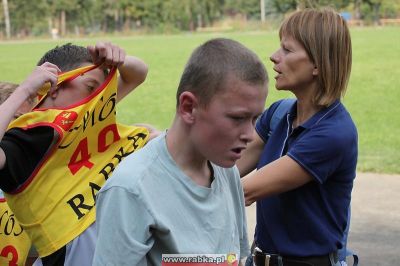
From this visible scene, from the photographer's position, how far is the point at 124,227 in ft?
6.35

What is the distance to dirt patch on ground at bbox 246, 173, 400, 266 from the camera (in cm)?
578

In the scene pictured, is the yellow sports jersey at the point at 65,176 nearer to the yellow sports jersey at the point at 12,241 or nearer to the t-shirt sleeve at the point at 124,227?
the yellow sports jersey at the point at 12,241

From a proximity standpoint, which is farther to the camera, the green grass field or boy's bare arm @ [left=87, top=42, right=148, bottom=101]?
the green grass field

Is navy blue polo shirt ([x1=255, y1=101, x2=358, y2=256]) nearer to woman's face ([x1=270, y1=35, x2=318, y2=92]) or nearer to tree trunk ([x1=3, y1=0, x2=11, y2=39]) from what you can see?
woman's face ([x1=270, y1=35, x2=318, y2=92])

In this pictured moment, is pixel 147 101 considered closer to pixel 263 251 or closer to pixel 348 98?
pixel 348 98

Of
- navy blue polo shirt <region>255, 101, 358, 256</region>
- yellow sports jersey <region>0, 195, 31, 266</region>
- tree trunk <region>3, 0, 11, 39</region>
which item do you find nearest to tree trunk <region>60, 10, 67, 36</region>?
tree trunk <region>3, 0, 11, 39</region>

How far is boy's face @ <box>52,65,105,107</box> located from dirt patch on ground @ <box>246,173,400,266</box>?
3.47 metres

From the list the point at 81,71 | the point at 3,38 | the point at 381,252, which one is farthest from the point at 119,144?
the point at 3,38

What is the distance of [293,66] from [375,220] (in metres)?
4.13

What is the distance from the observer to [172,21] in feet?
278

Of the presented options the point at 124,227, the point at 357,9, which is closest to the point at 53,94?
the point at 124,227

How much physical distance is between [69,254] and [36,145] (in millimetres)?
434

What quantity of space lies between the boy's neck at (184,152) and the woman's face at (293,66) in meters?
0.96

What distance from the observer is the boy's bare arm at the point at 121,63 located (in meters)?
2.74
